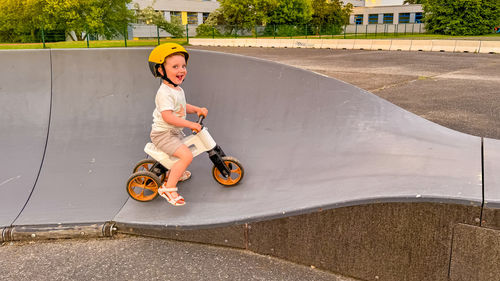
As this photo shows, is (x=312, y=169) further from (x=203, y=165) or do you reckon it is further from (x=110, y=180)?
(x=110, y=180)

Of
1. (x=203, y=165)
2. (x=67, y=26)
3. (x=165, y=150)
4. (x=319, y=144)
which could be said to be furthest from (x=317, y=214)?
(x=67, y=26)

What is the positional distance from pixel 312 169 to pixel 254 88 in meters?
1.31

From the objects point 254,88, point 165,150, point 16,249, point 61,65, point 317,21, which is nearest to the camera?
point 16,249

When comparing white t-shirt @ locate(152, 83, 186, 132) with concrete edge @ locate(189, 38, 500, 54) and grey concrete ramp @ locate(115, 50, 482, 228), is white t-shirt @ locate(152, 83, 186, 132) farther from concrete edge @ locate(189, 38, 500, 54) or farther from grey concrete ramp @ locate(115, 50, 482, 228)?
concrete edge @ locate(189, 38, 500, 54)

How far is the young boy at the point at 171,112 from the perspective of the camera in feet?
11.1

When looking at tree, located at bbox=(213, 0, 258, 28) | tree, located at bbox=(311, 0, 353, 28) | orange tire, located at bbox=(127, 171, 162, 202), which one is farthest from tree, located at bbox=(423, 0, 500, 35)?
orange tire, located at bbox=(127, 171, 162, 202)

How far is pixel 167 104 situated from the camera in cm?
340

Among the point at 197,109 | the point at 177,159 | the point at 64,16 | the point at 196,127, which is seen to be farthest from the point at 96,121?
the point at 64,16

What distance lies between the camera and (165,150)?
3562 millimetres

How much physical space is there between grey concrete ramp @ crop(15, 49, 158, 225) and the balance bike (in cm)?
34

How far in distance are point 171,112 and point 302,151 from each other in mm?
1281

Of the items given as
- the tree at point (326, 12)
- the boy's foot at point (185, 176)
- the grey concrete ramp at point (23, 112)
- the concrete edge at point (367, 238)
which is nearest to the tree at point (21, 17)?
the tree at point (326, 12)

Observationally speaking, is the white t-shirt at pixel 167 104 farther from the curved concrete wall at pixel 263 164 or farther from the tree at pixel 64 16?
the tree at pixel 64 16

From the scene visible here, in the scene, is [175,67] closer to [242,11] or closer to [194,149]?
[194,149]
